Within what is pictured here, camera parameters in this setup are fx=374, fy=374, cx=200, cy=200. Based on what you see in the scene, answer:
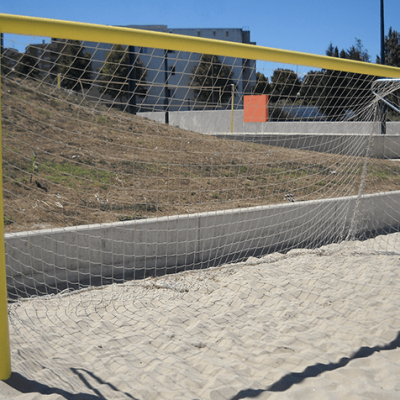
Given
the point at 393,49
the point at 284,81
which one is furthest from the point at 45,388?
the point at 393,49

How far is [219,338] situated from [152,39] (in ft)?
7.67

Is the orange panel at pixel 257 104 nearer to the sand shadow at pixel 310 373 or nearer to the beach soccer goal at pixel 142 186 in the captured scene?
the beach soccer goal at pixel 142 186

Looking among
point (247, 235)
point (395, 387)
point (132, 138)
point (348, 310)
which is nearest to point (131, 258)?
point (247, 235)

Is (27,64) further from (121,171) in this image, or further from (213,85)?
(213,85)

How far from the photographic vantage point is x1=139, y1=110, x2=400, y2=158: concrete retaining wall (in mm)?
8627

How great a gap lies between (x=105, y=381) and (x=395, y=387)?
1.89 meters

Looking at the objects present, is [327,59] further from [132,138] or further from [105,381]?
[132,138]

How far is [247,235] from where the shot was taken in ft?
17.5

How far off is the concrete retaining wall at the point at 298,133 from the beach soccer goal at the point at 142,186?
1.00 ft

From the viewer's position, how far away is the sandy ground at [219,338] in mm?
2408

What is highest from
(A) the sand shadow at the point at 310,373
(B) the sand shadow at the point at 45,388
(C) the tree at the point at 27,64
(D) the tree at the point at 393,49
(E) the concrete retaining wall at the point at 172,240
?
(D) the tree at the point at 393,49

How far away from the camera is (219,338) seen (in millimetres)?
3047

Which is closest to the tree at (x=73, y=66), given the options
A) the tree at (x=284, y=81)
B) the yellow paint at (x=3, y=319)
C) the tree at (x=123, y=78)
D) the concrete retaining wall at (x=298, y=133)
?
the tree at (x=123, y=78)

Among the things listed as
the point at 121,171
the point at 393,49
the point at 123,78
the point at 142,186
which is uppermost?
the point at 393,49
